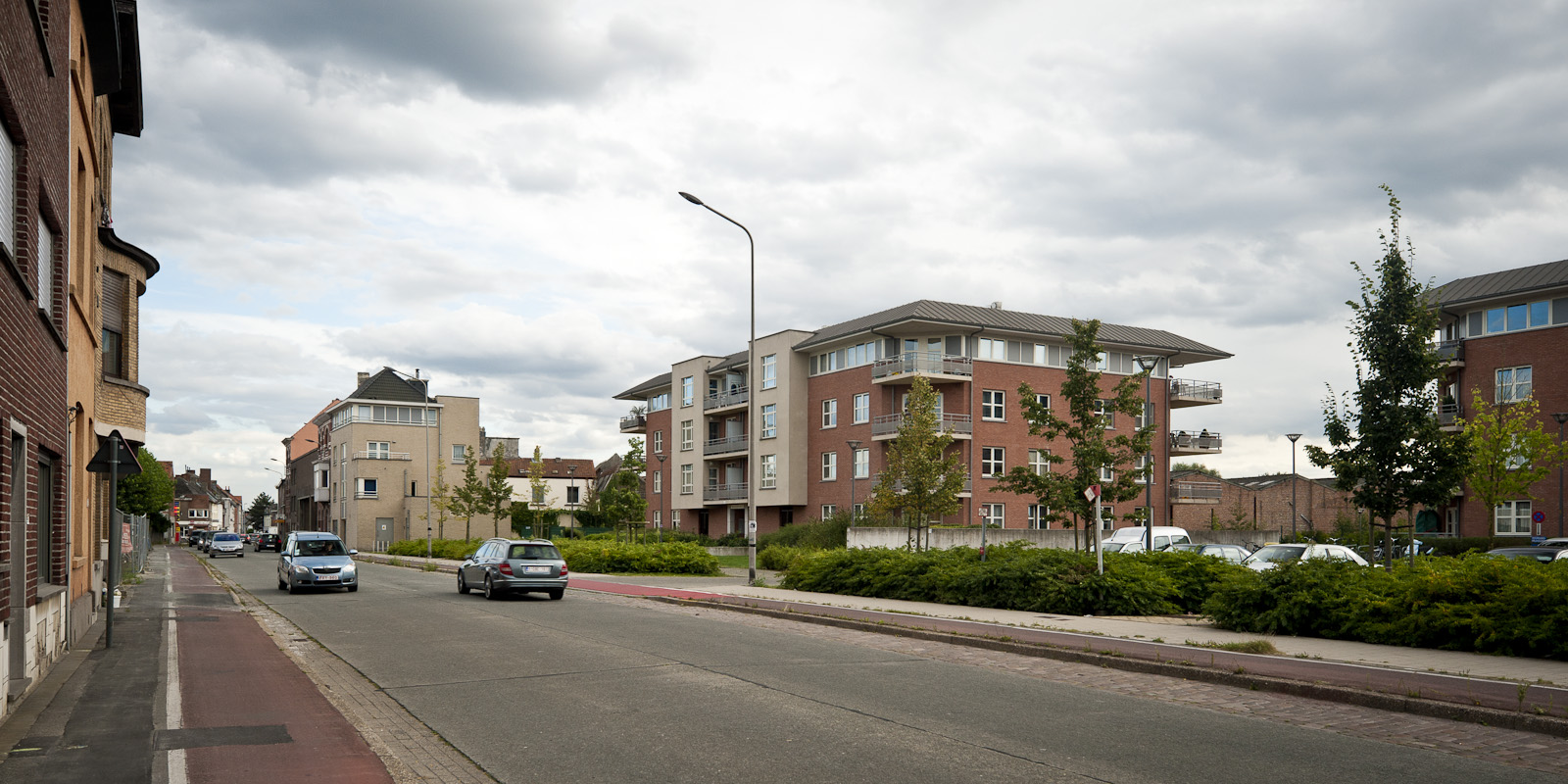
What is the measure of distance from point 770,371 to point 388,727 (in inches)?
2177

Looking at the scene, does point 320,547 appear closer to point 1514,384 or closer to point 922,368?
point 922,368

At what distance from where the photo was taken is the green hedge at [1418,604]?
12.8 m

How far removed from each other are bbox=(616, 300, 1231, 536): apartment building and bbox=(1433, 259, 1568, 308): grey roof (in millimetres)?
12650

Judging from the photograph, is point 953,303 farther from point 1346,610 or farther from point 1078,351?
point 1346,610

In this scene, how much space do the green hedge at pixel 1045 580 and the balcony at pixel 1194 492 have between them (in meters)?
41.8

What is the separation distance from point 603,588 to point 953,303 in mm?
35025

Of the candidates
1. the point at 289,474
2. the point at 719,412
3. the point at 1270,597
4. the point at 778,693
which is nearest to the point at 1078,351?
the point at 1270,597

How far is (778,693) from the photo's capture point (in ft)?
35.2

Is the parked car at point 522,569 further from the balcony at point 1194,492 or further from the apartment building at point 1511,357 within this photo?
the balcony at point 1194,492

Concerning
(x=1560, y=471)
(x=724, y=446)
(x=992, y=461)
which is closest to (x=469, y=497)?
(x=724, y=446)

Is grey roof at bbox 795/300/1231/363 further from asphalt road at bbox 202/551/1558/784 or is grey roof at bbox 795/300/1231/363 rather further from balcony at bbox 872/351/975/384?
asphalt road at bbox 202/551/1558/784

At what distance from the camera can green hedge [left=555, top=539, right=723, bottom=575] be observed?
36.7 metres

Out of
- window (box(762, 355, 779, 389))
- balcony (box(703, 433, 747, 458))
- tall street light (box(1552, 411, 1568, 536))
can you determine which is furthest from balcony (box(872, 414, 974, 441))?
tall street light (box(1552, 411, 1568, 536))

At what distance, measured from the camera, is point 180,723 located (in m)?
9.39
